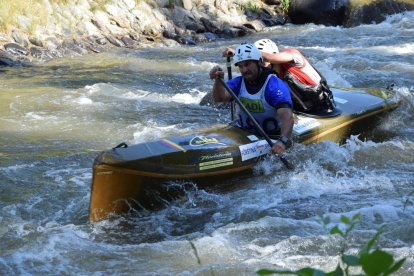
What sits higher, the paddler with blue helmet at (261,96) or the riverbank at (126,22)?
the paddler with blue helmet at (261,96)

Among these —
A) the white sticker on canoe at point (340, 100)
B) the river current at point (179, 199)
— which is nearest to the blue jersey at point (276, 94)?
the river current at point (179, 199)

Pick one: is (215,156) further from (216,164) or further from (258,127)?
(258,127)

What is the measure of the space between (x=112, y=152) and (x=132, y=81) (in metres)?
5.93

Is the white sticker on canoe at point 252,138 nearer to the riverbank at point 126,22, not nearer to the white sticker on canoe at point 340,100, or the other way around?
the white sticker on canoe at point 340,100

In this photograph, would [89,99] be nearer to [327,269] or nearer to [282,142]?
[282,142]

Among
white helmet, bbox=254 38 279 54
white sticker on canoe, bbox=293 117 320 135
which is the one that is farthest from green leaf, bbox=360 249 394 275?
white helmet, bbox=254 38 279 54

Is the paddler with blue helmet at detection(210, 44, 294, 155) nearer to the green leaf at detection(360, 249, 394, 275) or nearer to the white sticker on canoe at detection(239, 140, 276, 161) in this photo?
the white sticker on canoe at detection(239, 140, 276, 161)

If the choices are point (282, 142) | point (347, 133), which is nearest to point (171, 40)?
point (347, 133)

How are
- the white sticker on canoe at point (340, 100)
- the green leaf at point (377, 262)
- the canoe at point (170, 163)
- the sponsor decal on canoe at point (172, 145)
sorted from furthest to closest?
the white sticker on canoe at point (340, 100), the sponsor decal on canoe at point (172, 145), the canoe at point (170, 163), the green leaf at point (377, 262)

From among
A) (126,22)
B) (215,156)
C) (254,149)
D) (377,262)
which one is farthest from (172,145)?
(126,22)

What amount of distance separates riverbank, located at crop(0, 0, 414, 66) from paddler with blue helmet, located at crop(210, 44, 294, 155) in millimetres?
6930

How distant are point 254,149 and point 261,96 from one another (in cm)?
49

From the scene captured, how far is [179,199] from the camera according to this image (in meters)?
4.93

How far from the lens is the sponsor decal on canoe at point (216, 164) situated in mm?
4914
